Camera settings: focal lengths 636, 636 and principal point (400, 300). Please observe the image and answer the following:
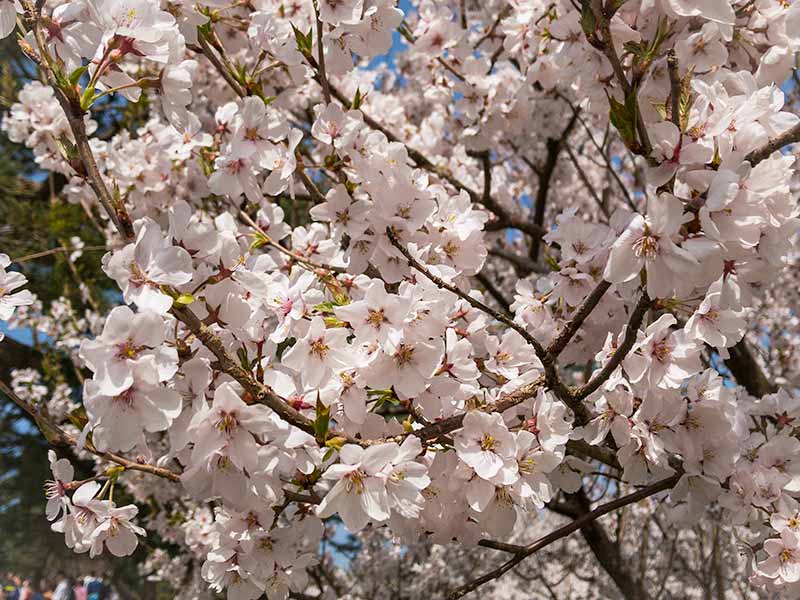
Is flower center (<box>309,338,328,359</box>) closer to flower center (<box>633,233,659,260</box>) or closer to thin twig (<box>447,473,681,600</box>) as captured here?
flower center (<box>633,233,659,260</box>)

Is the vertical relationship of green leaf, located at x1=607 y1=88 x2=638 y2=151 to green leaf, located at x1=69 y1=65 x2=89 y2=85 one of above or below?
below

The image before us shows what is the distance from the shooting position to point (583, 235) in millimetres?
1764

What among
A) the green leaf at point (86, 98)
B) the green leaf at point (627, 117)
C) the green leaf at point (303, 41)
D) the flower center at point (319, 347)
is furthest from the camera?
the green leaf at point (303, 41)

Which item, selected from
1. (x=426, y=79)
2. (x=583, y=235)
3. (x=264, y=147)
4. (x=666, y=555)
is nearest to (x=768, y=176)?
(x=583, y=235)

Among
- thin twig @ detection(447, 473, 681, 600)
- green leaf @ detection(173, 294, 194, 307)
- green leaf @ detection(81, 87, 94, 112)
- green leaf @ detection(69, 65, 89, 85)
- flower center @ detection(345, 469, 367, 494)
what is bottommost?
thin twig @ detection(447, 473, 681, 600)

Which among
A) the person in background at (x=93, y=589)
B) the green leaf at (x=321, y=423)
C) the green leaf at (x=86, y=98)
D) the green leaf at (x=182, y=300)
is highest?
the green leaf at (x=86, y=98)

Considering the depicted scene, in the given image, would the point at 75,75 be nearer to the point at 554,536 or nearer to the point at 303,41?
the point at 303,41

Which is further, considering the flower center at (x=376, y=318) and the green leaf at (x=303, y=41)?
the green leaf at (x=303, y=41)

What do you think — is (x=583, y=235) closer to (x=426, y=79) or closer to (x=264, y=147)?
(x=264, y=147)

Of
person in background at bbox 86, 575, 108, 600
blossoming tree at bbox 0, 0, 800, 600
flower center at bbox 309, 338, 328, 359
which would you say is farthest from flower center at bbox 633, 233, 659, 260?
person in background at bbox 86, 575, 108, 600

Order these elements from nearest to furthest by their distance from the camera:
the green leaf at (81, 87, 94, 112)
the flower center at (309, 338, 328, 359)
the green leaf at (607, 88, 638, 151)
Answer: the green leaf at (607, 88, 638, 151) < the green leaf at (81, 87, 94, 112) < the flower center at (309, 338, 328, 359)

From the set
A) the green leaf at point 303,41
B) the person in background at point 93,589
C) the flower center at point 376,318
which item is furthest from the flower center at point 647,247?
the person in background at point 93,589

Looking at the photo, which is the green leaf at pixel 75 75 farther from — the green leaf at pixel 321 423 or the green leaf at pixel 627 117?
the green leaf at pixel 627 117

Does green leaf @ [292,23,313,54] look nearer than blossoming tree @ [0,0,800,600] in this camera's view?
No
